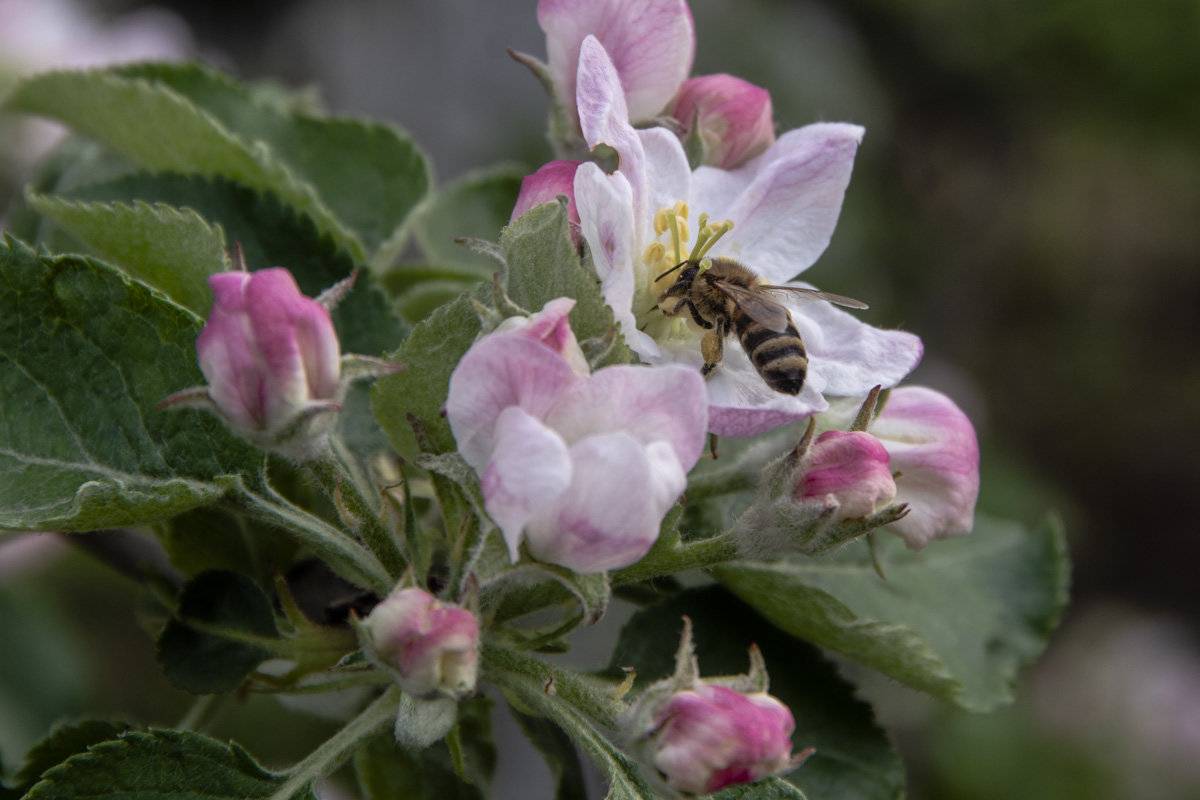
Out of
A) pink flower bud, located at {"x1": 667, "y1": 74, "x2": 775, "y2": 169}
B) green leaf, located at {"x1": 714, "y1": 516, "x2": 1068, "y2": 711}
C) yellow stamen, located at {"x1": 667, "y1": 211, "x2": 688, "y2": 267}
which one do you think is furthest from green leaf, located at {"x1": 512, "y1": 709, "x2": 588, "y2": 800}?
pink flower bud, located at {"x1": 667, "y1": 74, "x2": 775, "y2": 169}

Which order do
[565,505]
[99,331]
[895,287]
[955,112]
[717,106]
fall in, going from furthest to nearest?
[955,112]
[895,287]
[717,106]
[99,331]
[565,505]

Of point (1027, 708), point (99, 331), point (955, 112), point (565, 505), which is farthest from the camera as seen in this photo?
point (955, 112)

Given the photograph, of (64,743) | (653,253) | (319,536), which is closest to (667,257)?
(653,253)

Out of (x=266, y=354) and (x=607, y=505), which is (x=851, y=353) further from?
(x=266, y=354)

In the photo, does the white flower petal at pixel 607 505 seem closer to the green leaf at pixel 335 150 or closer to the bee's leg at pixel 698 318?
the bee's leg at pixel 698 318

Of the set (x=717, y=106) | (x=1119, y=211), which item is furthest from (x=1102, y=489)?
(x=717, y=106)

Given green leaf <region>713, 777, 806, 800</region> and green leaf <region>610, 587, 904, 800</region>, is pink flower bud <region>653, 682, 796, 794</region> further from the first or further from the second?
green leaf <region>610, 587, 904, 800</region>

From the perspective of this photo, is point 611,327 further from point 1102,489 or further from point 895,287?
point 1102,489

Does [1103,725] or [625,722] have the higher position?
[625,722]

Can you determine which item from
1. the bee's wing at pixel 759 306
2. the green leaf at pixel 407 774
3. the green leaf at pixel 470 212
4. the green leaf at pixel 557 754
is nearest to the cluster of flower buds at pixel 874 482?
the bee's wing at pixel 759 306
